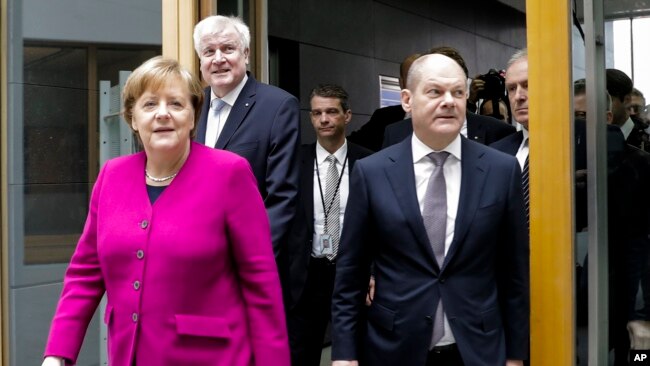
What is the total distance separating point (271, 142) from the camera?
310 cm

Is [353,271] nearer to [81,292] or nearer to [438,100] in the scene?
[438,100]

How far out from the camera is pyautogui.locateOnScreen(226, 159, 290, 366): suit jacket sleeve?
231cm

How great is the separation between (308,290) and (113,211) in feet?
6.21

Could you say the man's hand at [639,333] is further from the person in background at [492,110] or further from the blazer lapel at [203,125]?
the person in background at [492,110]

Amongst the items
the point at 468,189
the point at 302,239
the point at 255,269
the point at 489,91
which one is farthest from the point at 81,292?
the point at 489,91

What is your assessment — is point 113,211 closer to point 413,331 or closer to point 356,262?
point 356,262

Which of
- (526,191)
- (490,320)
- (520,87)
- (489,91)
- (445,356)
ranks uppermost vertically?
(489,91)

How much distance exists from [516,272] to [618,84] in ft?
2.23

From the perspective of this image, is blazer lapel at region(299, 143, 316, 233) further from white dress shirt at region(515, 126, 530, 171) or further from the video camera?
white dress shirt at region(515, 126, 530, 171)

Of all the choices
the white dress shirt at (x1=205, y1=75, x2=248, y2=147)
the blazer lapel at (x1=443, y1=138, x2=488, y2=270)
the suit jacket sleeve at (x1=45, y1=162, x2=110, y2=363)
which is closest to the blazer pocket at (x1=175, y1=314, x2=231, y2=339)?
the suit jacket sleeve at (x1=45, y1=162, x2=110, y2=363)

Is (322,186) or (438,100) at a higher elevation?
(438,100)

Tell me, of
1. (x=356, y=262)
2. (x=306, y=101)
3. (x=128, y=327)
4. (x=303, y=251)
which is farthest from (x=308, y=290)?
(x=306, y=101)

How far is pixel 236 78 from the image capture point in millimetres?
3203

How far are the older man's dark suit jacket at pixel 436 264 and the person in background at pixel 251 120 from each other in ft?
1.60
